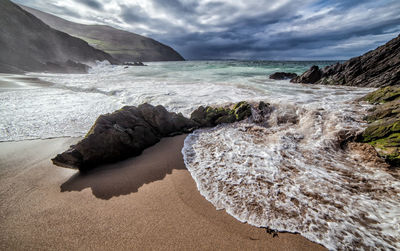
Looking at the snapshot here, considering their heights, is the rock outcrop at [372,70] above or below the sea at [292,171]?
above

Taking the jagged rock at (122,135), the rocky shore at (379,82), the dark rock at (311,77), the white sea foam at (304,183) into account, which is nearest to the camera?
the white sea foam at (304,183)

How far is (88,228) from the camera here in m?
2.34

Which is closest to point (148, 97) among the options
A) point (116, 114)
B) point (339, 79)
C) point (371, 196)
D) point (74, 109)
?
point (74, 109)

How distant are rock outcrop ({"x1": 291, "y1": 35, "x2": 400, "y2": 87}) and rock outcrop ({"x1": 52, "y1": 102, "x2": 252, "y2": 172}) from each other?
12197 millimetres

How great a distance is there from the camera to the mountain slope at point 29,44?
95.2 ft

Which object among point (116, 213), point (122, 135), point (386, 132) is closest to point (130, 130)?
point (122, 135)

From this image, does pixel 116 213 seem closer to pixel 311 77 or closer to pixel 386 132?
pixel 386 132

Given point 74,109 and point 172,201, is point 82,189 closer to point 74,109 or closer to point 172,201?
point 172,201

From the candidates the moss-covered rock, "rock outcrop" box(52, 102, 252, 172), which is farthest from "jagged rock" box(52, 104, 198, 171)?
the moss-covered rock

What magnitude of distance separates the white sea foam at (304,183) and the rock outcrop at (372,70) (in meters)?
10.3

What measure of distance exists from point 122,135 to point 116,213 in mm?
2098

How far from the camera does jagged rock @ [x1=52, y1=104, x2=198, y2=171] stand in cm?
363

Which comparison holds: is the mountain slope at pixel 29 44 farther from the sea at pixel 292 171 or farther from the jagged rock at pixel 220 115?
the sea at pixel 292 171

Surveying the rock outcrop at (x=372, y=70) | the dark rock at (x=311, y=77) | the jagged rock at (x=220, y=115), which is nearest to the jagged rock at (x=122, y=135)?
the jagged rock at (x=220, y=115)
